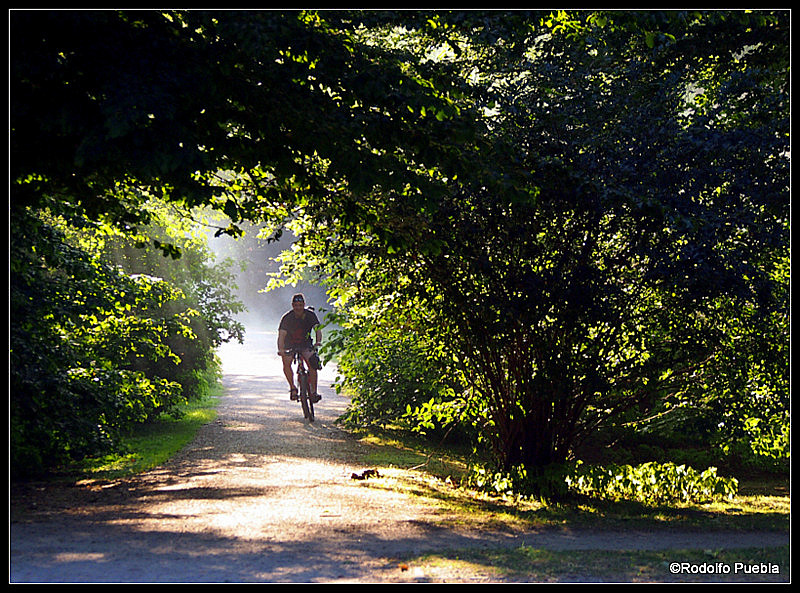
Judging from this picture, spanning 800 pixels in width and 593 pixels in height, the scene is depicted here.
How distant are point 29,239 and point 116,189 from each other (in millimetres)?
940

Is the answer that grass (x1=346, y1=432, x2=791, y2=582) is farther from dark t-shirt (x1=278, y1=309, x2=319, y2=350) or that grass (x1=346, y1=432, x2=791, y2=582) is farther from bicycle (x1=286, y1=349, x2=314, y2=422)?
dark t-shirt (x1=278, y1=309, x2=319, y2=350)

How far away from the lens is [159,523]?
6.47m

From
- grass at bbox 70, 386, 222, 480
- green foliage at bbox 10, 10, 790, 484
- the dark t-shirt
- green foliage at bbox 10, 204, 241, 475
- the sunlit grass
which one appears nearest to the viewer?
green foliage at bbox 10, 10, 790, 484

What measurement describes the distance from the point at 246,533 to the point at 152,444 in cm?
699

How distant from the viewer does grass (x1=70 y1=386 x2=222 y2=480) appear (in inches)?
388

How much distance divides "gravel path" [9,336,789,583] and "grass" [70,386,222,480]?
0.48 meters

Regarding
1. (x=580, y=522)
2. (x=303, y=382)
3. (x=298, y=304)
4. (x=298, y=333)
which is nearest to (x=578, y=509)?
(x=580, y=522)

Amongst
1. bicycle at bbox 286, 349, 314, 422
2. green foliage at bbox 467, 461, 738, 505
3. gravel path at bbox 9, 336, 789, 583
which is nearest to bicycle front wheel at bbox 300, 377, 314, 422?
bicycle at bbox 286, 349, 314, 422

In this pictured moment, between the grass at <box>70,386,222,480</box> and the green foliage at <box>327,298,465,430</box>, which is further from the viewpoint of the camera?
the green foliage at <box>327,298,465,430</box>

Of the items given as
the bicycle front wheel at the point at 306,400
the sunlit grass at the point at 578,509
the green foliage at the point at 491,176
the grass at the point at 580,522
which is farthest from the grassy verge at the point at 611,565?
the bicycle front wheel at the point at 306,400

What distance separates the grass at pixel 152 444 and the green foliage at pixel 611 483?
4.17 m

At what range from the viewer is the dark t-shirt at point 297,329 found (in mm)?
13961

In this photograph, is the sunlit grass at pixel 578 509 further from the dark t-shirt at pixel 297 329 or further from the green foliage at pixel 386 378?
the dark t-shirt at pixel 297 329

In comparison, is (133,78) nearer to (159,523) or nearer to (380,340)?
(159,523)
